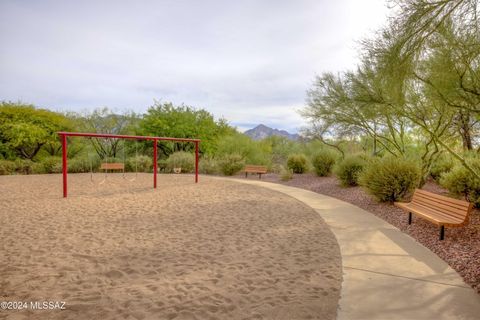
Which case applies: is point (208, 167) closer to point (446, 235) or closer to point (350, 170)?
point (350, 170)

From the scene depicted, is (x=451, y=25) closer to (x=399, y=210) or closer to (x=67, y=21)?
(x=399, y=210)

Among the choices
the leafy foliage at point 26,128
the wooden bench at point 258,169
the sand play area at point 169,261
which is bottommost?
the sand play area at point 169,261

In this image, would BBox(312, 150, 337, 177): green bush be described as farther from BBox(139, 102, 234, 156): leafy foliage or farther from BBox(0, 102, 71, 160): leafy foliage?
BBox(0, 102, 71, 160): leafy foliage

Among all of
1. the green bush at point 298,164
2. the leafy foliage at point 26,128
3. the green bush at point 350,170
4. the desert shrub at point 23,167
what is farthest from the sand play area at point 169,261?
the leafy foliage at point 26,128

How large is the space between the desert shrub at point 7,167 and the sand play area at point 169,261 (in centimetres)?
1197

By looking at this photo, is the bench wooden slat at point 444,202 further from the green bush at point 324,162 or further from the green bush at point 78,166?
the green bush at point 78,166

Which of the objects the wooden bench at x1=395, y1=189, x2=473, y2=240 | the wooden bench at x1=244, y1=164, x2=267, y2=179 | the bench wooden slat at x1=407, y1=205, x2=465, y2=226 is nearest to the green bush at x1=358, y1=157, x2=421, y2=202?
the wooden bench at x1=395, y1=189, x2=473, y2=240

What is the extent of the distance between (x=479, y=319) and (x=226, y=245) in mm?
3630

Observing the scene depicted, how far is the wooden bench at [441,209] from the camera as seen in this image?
5.50m

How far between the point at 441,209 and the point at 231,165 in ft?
43.1

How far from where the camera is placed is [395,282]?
12.9ft

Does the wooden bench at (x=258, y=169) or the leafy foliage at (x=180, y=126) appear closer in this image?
the wooden bench at (x=258, y=169)

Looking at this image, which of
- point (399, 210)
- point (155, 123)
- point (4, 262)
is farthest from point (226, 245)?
point (155, 123)

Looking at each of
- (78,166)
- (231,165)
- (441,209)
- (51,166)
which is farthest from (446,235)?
(51,166)
